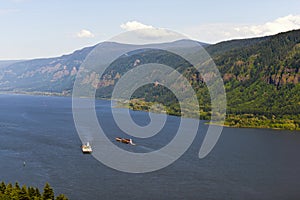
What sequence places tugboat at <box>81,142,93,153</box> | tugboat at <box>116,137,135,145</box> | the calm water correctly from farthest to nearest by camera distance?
1. tugboat at <box>116,137,135,145</box>
2. tugboat at <box>81,142,93,153</box>
3. the calm water

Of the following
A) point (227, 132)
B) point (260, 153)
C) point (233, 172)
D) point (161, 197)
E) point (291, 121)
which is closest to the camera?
point (161, 197)

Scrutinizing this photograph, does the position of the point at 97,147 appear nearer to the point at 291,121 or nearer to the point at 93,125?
the point at 93,125

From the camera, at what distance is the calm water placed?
8031 centimetres

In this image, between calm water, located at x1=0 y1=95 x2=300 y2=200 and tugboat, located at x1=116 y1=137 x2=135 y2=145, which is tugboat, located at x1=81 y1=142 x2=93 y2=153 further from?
tugboat, located at x1=116 y1=137 x2=135 y2=145

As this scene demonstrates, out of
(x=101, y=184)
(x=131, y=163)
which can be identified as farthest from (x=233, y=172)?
(x=101, y=184)

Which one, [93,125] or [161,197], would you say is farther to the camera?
[93,125]

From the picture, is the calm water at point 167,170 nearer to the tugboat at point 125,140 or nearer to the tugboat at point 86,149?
the tugboat at point 86,149

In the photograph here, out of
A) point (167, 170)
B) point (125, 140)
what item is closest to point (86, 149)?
point (125, 140)

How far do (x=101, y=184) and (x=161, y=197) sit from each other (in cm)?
1424

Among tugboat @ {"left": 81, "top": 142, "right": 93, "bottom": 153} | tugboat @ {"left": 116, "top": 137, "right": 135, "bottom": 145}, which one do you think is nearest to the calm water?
tugboat @ {"left": 81, "top": 142, "right": 93, "bottom": 153}

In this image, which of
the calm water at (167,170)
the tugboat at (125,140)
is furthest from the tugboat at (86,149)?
the tugboat at (125,140)

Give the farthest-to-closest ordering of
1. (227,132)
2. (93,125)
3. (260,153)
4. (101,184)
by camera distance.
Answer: (93,125)
(227,132)
(260,153)
(101,184)

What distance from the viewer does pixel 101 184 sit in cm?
8381

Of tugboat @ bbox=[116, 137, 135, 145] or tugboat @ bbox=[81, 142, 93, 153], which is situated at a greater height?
tugboat @ bbox=[81, 142, 93, 153]
